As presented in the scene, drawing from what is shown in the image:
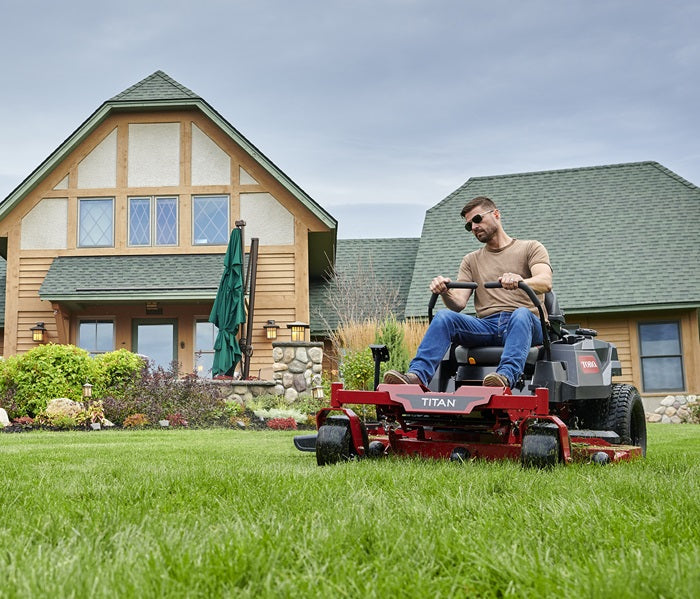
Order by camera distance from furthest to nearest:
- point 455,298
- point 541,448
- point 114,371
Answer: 1. point 114,371
2. point 455,298
3. point 541,448

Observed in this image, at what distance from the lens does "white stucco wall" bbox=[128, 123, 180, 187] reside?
56.5 feet

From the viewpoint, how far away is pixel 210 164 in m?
17.2

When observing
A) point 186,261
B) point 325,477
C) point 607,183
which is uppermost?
point 607,183

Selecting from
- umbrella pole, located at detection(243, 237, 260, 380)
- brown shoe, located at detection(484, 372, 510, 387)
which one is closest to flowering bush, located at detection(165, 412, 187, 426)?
umbrella pole, located at detection(243, 237, 260, 380)

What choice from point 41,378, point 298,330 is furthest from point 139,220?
point 41,378

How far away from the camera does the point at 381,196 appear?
22422 millimetres

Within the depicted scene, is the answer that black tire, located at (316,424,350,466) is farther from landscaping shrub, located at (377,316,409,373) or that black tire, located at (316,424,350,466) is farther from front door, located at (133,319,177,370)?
front door, located at (133,319,177,370)

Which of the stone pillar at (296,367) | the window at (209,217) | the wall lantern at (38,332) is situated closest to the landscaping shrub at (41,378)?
the stone pillar at (296,367)

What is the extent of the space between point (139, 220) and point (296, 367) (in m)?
5.51

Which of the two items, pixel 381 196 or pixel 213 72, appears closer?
pixel 213 72

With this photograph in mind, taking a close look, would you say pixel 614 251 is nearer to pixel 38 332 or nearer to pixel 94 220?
pixel 94 220

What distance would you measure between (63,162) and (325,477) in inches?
584

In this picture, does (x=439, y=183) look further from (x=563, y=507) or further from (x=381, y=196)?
(x=563, y=507)

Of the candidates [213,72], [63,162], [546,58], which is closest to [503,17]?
[546,58]
